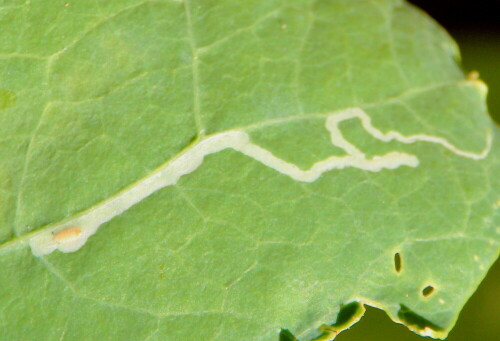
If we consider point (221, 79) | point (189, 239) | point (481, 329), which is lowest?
point (481, 329)

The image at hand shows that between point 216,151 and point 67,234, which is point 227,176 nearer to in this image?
point 216,151

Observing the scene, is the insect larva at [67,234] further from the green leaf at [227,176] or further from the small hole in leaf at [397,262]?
the small hole in leaf at [397,262]

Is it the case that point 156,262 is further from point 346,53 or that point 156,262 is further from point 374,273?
point 346,53

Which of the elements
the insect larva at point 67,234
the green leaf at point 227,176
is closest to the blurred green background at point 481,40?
the green leaf at point 227,176

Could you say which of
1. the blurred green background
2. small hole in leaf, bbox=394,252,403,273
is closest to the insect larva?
small hole in leaf, bbox=394,252,403,273

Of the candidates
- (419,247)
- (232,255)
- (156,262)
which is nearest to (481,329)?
(419,247)

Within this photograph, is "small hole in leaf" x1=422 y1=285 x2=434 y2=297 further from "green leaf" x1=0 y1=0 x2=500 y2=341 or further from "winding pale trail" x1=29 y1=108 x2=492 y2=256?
"winding pale trail" x1=29 y1=108 x2=492 y2=256
